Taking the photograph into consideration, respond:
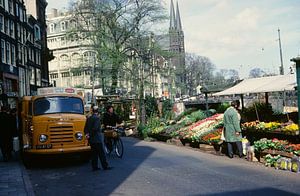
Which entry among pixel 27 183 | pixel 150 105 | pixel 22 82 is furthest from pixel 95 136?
pixel 22 82

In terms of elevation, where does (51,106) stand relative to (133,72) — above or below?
below

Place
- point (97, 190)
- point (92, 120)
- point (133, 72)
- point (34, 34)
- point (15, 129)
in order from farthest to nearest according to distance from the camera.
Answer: point (34, 34) → point (133, 72) → point (15, 129) → point (92, 120) → point (97, 190)

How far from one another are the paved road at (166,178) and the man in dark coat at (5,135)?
195 centimetres

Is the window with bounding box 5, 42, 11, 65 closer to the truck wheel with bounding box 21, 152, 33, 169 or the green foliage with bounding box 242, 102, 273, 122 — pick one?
the green foliage with bounding box 242, 102, 273, 122

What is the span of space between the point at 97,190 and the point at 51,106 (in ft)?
17.6

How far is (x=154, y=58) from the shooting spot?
3788cm

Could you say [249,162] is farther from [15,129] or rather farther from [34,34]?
[34,34]

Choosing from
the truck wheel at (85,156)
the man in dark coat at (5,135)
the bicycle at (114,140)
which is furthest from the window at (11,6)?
the truck wheel at (85,156)

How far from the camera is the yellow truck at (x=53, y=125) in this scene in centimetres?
1282

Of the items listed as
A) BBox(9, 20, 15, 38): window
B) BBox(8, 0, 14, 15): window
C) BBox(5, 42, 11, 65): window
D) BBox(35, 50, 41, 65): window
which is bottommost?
BBox(5, 42, 11, 65): window

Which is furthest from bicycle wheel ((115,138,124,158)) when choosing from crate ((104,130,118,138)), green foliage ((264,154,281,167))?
green foliage ((264,154,281,167))

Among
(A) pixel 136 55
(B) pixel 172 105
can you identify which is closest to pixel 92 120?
(B) pixel 172 105

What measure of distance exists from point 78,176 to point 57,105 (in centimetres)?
339

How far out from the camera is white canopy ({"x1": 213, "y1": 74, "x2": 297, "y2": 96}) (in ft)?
52.7
